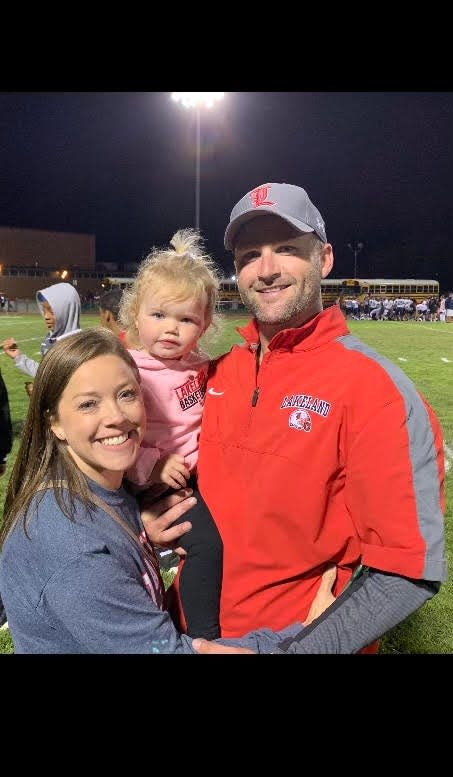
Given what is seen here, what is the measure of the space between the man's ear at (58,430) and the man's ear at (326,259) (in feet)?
Answer: 3.01

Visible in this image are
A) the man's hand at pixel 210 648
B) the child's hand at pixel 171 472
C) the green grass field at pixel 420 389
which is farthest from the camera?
the green grass field at pixel 420 389

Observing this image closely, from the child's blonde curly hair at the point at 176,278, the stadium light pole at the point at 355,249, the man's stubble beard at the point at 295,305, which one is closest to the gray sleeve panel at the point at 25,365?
the child's blonde curly hair at the point at 176,278

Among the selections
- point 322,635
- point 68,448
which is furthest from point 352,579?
point 68,448

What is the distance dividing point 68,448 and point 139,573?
0.32 m

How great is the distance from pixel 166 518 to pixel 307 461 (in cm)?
48

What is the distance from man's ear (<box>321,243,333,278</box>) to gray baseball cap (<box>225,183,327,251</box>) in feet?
0.20

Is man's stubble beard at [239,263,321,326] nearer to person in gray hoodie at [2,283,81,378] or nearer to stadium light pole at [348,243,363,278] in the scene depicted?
person in gray hoodie at [2,283,81,378]

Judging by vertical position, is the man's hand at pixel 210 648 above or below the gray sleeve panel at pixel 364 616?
below

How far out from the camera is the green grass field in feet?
10.4

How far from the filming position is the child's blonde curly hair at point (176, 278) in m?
2.06

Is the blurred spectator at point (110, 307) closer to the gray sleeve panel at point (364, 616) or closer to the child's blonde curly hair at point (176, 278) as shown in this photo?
the child's blonde curly hair at point (176, 278)

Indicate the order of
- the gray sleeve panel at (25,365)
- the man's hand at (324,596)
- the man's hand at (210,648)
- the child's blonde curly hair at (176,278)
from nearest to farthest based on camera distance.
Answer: the man's hand at (210,648) < the man's hand at (324,596) < the child's blonde curly hair at (176,278) < the gray sleeve panel at (25,365)

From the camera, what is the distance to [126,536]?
1329 millimetres
